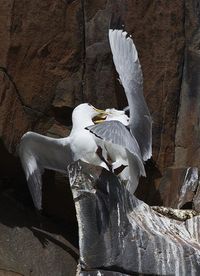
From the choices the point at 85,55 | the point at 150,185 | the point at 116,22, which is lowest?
the point at 150,185

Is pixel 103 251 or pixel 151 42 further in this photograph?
pixel 151 42

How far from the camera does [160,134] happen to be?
6.28m

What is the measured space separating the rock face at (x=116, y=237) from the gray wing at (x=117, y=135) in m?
0.18

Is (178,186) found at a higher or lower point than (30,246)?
higher

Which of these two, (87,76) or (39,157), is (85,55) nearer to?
(87,76)

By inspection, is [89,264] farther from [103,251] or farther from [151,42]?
[151,42]

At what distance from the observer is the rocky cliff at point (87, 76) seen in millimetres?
6023

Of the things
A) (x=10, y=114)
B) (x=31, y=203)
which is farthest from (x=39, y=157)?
(x=31, y=203)

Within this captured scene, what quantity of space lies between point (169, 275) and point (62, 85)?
1.67m

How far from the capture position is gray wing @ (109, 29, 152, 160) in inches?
221

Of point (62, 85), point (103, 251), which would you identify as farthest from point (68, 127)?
point (103, 251)

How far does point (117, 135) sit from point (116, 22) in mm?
1123

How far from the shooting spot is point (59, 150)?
5.89m

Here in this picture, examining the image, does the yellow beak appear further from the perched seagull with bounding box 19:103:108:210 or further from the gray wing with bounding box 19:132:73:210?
the gray wing with bounding box 19:132:73:210
